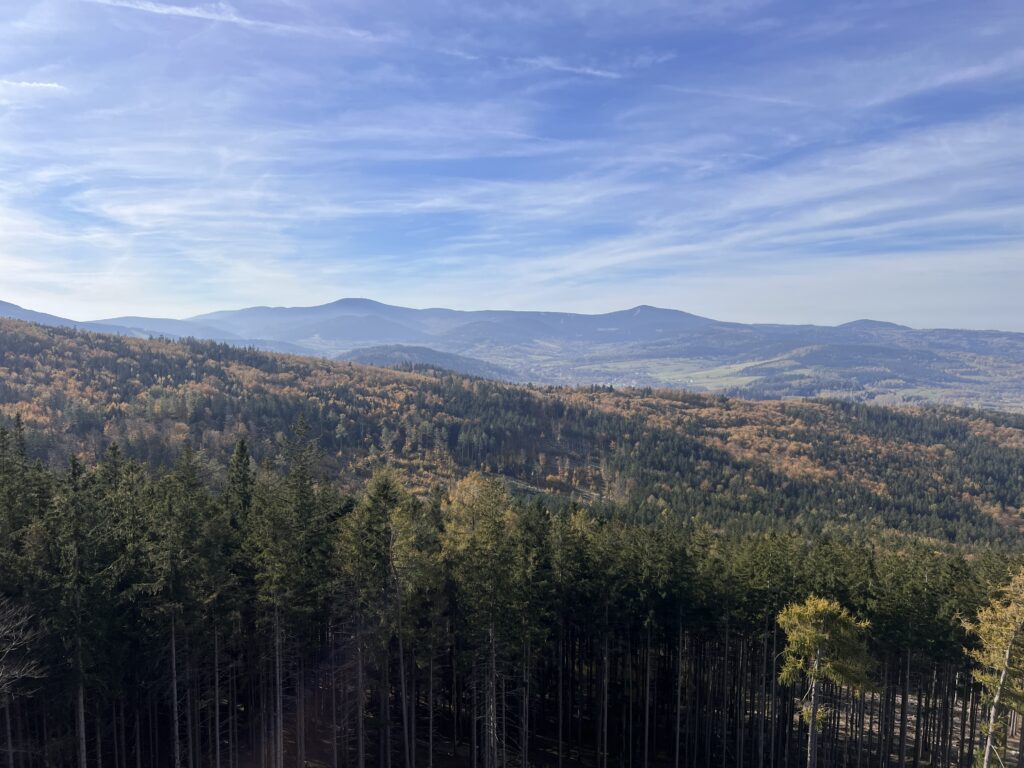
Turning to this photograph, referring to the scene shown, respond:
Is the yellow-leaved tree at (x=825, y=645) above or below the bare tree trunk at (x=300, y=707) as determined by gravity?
above

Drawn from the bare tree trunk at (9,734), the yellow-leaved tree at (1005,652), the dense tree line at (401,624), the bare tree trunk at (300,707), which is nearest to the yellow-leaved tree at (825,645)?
the dense tree line at (401,624)

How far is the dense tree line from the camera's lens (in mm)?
26703

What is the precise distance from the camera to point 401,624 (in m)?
30.8

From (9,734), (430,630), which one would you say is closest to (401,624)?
(430,630)

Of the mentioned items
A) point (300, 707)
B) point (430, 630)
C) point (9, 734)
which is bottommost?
point (300, 707)

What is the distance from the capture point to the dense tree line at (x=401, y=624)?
26703mm

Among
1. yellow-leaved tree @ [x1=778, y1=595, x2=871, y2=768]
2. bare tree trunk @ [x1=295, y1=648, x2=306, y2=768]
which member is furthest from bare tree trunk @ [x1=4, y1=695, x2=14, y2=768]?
yellow-leaved tree @ [x1=778, y1=595, x2=871, y2=768]

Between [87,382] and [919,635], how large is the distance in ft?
673

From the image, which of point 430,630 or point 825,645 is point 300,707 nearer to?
point 430,630

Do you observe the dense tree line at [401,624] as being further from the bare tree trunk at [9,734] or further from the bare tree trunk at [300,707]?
the bare tree trunk at [9,734]

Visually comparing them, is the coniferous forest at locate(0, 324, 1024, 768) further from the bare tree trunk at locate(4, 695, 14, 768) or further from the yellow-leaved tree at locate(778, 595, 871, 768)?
the bare tree trunk at locate(4, 695, 14, 768)

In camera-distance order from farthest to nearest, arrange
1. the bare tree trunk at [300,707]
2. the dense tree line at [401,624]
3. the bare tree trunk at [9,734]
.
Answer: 1. the bare tree trunk at [300,707]
2. the dense tree line at [401,624]
3. the bare tree trunk at [9,734]

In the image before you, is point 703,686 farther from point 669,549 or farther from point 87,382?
point 87,382

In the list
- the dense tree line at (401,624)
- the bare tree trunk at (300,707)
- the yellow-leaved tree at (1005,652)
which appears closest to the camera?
the yellow-leaved tree at (1005,652)
